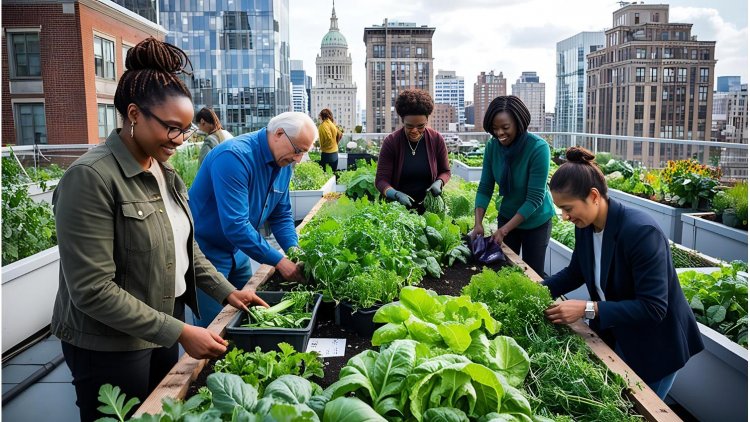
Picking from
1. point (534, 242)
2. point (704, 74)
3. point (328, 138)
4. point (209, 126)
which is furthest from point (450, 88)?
point (534, 242)

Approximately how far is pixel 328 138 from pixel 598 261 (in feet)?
26.9

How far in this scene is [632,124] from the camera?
A: 2808 inches

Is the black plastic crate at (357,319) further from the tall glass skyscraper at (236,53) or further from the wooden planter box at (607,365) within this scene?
the tall glass skyscraper at (236,53)

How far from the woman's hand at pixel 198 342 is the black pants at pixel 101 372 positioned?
0.63 feet

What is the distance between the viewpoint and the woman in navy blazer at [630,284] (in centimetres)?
203

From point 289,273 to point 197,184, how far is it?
62 centimetres

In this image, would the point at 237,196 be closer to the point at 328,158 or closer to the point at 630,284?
the point at 630,284

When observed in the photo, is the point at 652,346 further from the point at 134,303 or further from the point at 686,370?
the point at 134,303

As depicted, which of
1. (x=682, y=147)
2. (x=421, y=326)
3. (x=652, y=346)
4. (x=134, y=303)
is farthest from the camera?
(x=682, y=147)

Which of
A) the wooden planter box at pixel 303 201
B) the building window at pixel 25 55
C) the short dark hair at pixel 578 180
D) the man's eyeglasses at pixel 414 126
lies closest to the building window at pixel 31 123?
the building window at pixel 25 55

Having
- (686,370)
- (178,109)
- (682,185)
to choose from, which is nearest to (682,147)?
(682,185)

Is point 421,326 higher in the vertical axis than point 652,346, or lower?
higher

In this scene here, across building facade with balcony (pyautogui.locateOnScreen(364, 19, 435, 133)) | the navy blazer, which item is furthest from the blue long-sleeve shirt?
building facade with balcony (pyautogui.locateOnScreen(364, 19, 435, 133))

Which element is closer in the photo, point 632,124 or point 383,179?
point 383,179
